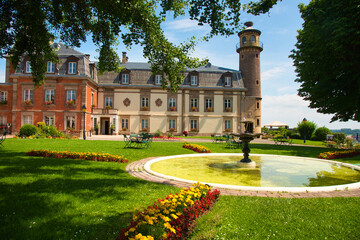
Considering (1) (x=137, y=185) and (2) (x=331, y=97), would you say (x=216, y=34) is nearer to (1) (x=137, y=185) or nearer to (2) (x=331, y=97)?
(1) (x=137, y=185)

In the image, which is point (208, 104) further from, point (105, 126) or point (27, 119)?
point (27, 119)

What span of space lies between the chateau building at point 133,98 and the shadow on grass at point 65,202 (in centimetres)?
2312

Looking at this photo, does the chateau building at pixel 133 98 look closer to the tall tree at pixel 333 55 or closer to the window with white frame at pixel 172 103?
the window with white frame at pixel 172 103

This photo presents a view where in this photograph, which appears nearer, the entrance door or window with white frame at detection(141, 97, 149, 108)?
the entrance door

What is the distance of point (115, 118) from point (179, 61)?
23.6m

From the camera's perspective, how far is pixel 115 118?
1234 inches

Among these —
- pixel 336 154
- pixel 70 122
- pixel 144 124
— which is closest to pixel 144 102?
pixel 144 124

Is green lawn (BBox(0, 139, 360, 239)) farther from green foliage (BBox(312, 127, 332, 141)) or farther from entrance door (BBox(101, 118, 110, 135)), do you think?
green foliage (BBox(312, 127, 332, 141))

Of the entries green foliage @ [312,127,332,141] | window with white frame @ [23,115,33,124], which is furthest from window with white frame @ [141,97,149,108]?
green foliage @ [312,127,332,141]

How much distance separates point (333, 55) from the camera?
534 inches

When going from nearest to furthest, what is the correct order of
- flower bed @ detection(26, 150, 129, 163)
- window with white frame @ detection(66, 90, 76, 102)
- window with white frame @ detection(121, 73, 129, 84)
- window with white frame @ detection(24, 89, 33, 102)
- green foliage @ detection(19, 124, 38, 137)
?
flower bed @ detection(26, 150, 129, 163)
green foliage @ detection(19, 124, 38, 137)
window with white frame @ detection(24, 89, 33, 102)
window with white frame @ detection(66, 90, 76, 102)
window with white frame @ detection(121, 73, 129, 84)

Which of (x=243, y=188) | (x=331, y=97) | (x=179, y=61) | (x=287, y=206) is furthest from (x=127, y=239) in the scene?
(x=331, y=97)

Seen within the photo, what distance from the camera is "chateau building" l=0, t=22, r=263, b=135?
27.5m

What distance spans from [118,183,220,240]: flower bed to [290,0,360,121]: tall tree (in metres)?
12.2
